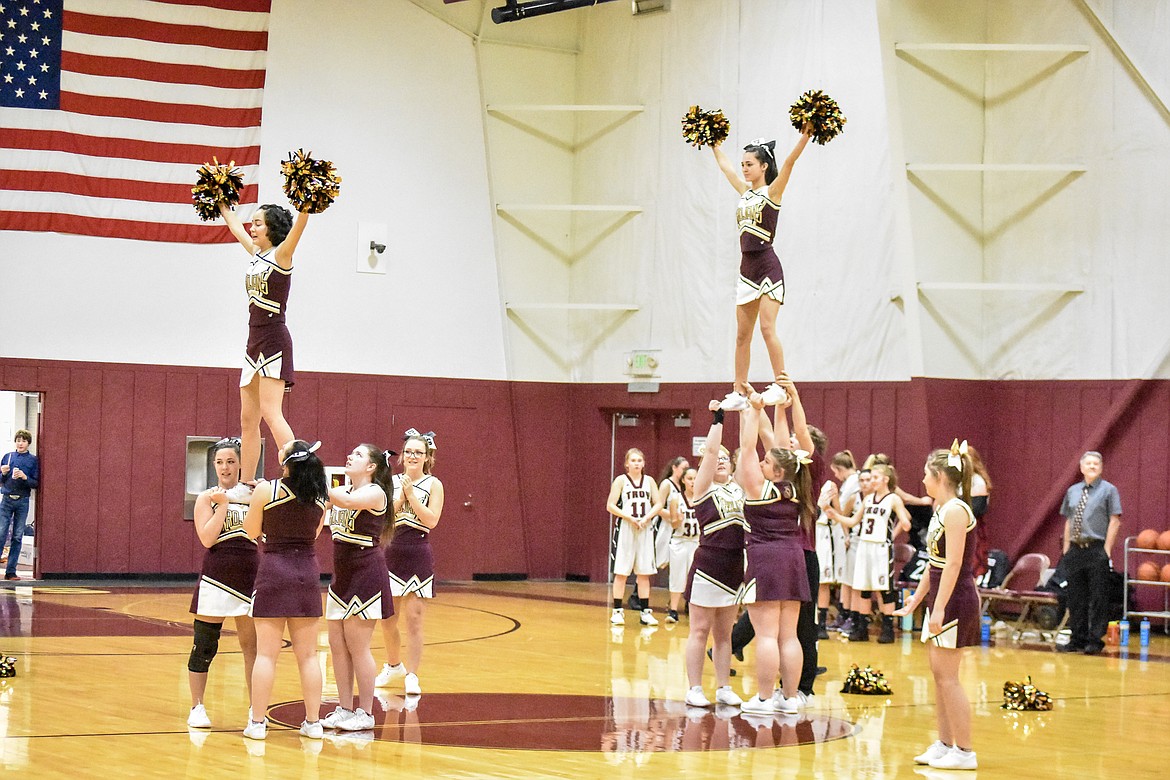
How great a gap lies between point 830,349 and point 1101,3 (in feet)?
16.5

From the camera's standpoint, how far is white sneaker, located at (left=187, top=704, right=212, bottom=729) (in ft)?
25.9

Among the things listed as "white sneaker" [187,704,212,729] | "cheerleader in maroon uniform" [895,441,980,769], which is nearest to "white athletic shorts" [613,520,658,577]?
"white sneaker" [187,704,212,729]

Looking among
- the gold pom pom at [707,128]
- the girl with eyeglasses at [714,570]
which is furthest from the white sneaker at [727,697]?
the gold pom pom at [707,128]

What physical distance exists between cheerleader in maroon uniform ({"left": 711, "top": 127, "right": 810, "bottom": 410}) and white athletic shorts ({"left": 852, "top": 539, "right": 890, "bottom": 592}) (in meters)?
5.67

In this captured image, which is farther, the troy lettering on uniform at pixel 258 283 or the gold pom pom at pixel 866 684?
the gold pom pom at pixel 866 684

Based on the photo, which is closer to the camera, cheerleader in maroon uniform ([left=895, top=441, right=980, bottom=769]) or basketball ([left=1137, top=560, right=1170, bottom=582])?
cheerleader in maroon uniform ([left=895, top=441, right=980, bottom=769])

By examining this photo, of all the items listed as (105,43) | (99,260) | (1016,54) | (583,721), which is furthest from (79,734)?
(1016,54)

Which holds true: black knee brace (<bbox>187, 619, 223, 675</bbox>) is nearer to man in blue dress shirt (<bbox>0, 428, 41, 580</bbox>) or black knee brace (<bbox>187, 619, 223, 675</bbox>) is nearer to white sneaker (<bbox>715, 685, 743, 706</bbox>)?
white sneaker (<bbox>715, 685, 743, 706</bbox>)

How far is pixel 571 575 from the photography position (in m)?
20.4

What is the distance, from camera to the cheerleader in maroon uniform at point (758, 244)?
8203mm

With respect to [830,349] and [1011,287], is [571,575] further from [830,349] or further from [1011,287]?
[1011,287]

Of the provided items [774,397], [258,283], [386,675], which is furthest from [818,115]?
[386,675]

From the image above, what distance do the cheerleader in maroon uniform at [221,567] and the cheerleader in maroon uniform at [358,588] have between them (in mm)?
493

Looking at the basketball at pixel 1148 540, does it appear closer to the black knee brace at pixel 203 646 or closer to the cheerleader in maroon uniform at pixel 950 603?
the cheerleader in maroon uniform at pixel 950 603
